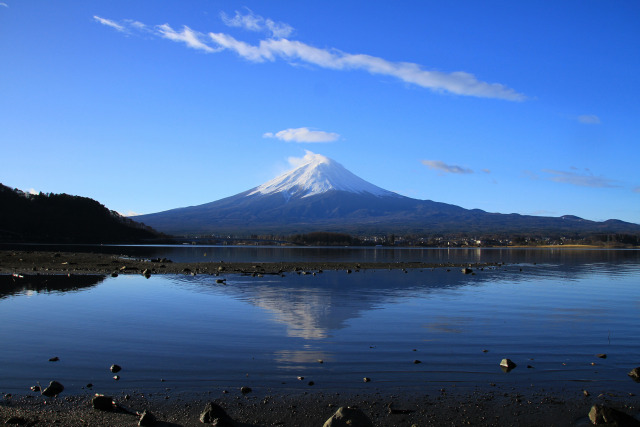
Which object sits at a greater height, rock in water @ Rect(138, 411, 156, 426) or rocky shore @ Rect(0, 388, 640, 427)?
rock in water @ Rect(138, 411, 156, 426)

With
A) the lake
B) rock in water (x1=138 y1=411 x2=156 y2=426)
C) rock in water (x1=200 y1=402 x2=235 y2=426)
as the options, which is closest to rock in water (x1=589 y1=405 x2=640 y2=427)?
the lake

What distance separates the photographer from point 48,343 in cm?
1416

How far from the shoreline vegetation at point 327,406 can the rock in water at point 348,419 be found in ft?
0.47

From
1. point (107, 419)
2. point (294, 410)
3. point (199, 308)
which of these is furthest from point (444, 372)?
point (199, 308)

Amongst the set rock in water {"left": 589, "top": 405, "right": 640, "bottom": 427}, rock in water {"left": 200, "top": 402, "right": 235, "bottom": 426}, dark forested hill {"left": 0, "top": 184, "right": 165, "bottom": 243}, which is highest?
dark forested hill {"left": 0, "top": 184, "right": 165, "bottom": 243}

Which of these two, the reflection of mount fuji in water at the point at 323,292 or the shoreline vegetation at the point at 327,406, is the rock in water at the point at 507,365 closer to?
the shoreline vegetation at the point at 327,406

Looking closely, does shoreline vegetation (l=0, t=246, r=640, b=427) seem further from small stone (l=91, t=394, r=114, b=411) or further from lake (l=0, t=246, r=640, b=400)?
lake (l=0, t=246, r=640, b=400)

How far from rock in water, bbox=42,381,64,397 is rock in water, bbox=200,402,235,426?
10.9 feet

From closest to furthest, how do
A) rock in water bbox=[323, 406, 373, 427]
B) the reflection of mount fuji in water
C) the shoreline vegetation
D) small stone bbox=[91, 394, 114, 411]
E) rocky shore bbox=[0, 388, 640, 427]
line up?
1. rock in water bbox=[323, 406, 373, 427]
2. rocky shore bbox=[0, 388, 640, 427]
3. the shoreline vegetation
4. small stone bbox=[91, 394, 114, 411]
5. the reflection of mount fuji in water

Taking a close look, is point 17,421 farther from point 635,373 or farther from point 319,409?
point 635,373

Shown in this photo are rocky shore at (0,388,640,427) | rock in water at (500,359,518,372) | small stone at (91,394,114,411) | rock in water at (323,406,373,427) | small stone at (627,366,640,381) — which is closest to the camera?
rock in water at (323,406,373,427)

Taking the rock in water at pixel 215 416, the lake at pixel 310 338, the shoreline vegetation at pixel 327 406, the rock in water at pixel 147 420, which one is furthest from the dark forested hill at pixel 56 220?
the rock in water at pixel 215 416

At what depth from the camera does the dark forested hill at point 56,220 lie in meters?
107

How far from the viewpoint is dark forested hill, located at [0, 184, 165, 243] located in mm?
107250
